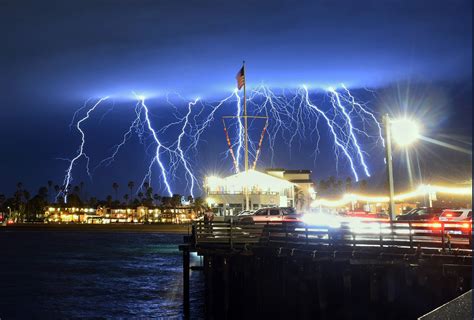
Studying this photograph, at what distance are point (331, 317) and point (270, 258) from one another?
4.05 meters

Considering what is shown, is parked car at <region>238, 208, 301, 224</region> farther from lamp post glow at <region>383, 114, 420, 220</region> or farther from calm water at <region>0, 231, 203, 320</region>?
lamp post glow at <region>383, 114, 420, 220</region>

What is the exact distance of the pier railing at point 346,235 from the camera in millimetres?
17125

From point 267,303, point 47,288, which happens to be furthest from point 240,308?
point 47,288

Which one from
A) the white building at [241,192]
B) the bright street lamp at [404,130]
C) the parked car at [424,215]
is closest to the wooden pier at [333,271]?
the bright street lamp at [404,130]

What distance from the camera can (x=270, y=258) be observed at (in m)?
22.2

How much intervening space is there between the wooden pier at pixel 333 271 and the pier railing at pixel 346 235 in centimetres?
4

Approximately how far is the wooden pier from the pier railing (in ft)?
0.14

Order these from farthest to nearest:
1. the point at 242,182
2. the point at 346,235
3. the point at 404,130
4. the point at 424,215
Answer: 1. the point at 242,182
2. the point at 424,215
3. the point at 404,130
4. the point at 346,235

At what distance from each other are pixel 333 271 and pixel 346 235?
1.99 m

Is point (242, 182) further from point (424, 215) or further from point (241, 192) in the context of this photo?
point (424, 215)

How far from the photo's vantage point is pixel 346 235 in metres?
20.7

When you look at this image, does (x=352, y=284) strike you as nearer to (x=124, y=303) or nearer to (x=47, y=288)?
(x=124, y=303)

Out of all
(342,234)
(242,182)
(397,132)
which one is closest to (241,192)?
(242,182)

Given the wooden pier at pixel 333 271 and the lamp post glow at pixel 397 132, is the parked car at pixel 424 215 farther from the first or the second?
the wooden pier at pixel 333 271
